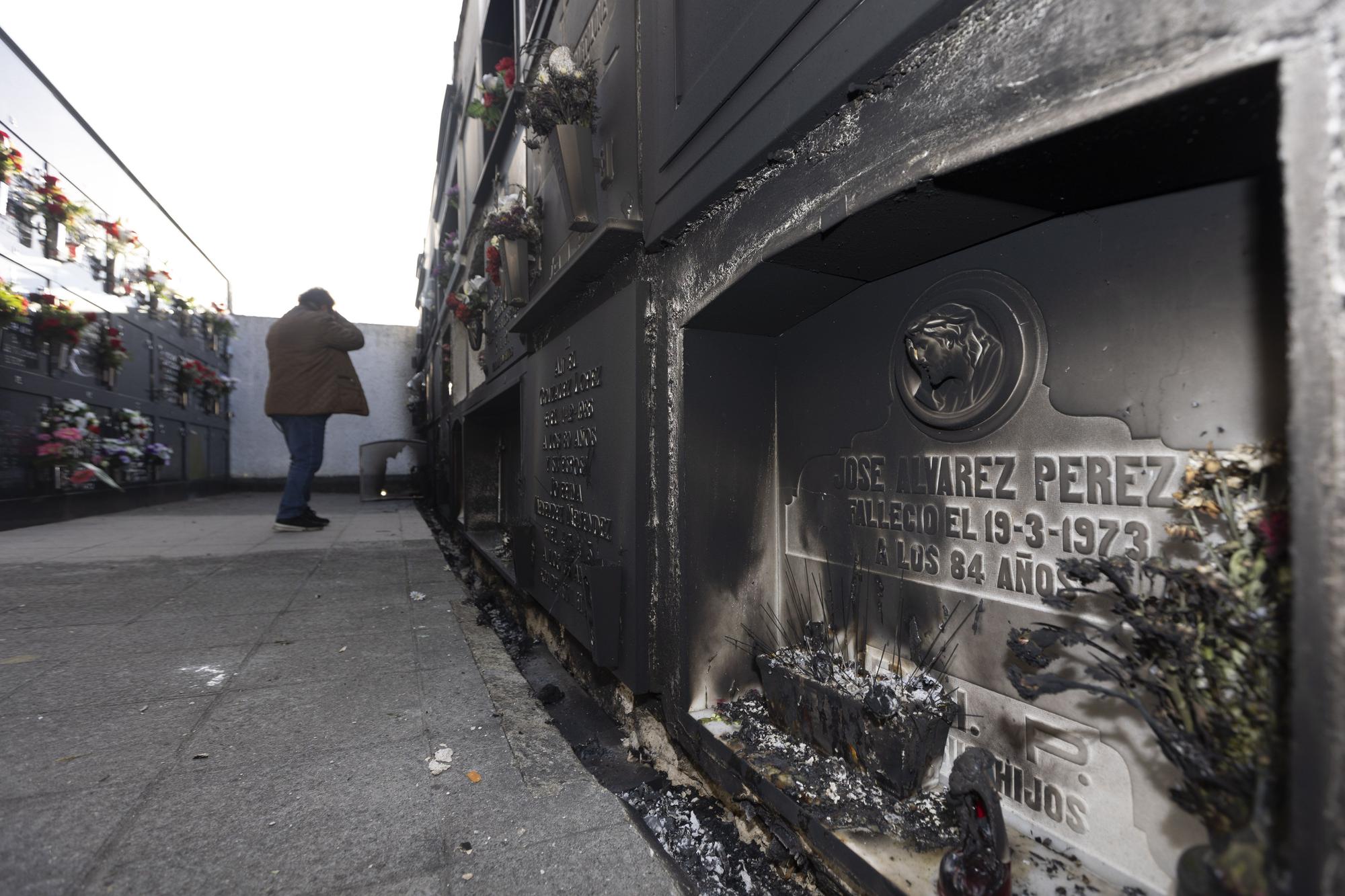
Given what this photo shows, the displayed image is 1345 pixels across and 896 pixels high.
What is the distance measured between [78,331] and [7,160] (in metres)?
2.03

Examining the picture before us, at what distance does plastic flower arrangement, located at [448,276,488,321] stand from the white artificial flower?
3948mm

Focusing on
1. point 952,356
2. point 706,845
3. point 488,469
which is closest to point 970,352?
point 952,356

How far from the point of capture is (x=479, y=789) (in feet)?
6.63

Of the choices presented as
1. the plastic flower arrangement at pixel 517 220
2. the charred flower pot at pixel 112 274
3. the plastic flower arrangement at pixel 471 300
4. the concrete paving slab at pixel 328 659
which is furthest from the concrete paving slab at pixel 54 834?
the charred flower pot at pixel 112 274

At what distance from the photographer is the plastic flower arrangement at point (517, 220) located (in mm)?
4199

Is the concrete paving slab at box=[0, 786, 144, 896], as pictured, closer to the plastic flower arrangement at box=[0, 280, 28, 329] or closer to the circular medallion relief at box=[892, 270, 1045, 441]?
the circular medallion relief at box=[892, 270, 1045, 441]

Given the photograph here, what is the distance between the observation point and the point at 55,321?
7.81 metres

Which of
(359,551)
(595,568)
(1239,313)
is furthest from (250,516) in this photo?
(1239,313)

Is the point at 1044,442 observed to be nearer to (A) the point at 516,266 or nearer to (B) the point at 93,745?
(B) the point at 93,745

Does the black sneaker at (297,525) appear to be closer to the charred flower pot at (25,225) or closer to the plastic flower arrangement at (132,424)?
the charred flower pot at (25,225)

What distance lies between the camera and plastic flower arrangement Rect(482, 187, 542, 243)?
13.8ft

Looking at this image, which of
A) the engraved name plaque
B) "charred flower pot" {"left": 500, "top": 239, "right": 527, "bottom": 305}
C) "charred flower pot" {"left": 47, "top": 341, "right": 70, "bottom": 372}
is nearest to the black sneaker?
"charred flower pot" {"left": 47, "top": 341, "right": 70, "bottom": 372}

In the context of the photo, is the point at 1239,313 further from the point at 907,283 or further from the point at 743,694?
the point at 743,694

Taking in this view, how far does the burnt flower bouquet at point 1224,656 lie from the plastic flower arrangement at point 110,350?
12.1 meters
